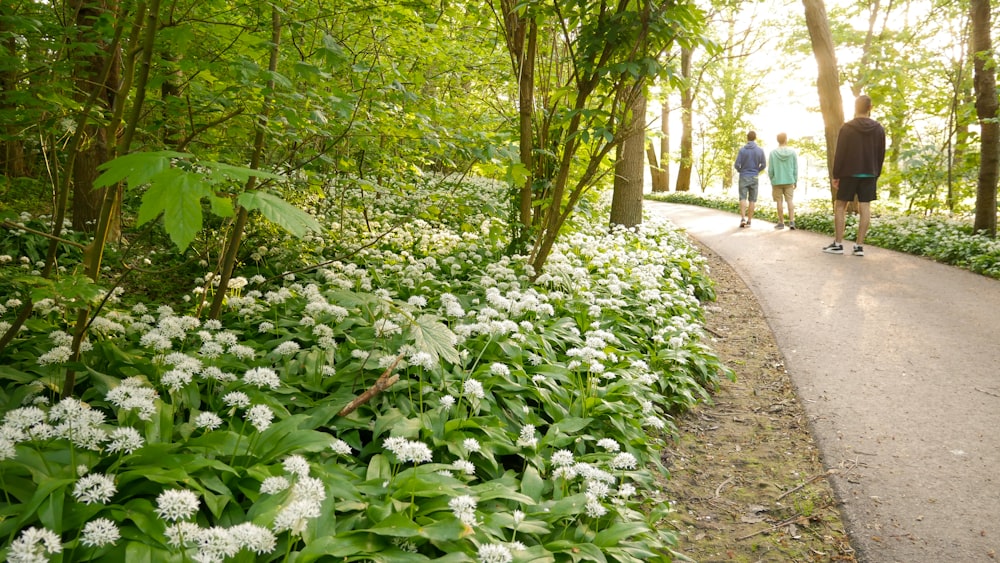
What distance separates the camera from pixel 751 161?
44.0ft

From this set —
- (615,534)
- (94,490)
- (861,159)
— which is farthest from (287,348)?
(861,159)

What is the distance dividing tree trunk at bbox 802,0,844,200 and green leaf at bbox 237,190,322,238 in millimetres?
13694

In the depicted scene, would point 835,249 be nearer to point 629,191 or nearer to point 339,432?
point 629,191

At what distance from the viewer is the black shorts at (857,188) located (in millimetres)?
8969

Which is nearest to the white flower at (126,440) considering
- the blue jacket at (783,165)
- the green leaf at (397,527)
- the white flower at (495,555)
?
the green leaf at (397,527)

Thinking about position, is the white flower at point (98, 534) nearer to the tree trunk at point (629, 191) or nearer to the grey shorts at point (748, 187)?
the tree trunk at point (629, 191)

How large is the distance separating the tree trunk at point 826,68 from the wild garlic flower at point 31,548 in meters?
14.2

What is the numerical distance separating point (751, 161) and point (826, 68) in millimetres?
2479

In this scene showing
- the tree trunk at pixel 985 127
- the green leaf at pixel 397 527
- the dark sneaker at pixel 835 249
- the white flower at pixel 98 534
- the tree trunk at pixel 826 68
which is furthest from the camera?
the tree trunk at pixel 826 68

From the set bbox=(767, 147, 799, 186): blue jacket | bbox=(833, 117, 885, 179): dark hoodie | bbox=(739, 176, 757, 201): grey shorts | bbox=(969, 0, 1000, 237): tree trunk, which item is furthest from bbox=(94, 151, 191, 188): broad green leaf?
bbox=(739, 176, 757, 201): grey shorts

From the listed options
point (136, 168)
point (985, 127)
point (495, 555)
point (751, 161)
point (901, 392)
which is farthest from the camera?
point (751, 161)

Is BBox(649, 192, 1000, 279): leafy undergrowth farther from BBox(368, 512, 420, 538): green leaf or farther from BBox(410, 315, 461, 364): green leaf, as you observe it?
BBox(368, 512, 420, 538): green leaf

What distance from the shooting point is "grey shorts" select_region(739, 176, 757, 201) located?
13.5 metres

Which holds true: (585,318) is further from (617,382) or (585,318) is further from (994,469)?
(994,469)
